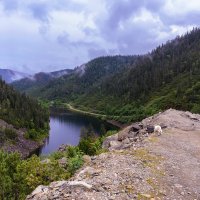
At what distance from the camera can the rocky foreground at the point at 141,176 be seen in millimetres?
25359

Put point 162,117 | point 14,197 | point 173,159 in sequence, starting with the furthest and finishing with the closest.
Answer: point 162,117, point 14,197, point 173,159

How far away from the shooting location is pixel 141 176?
2936 cm

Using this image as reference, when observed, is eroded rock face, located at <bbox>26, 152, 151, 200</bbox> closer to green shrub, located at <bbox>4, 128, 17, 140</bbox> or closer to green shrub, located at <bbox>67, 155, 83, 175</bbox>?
green shrub, located at <bbox>67, 155, 83, 175</bbox>

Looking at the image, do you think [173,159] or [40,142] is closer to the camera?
[173,159]

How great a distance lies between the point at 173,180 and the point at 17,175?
28.4m

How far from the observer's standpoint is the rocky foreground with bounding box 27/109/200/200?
25359 mm

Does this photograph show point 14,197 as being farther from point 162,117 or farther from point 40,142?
point 40,142

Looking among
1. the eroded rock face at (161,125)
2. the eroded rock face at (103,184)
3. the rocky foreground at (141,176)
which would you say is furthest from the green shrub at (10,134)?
the eroded rock face at (103,184)

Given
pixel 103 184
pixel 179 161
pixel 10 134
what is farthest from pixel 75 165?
pixel 10 134

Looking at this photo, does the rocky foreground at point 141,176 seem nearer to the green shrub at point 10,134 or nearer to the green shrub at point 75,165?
the green shrub at point 75,165

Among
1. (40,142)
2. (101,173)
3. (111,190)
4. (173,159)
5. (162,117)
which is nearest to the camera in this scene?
(111,190)


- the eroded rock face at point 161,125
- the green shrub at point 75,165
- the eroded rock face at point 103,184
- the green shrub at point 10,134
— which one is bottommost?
the green shrub at point 10,134

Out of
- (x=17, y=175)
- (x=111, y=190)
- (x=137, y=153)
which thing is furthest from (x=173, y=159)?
(x=17, y=175)

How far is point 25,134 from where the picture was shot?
189875 mm
